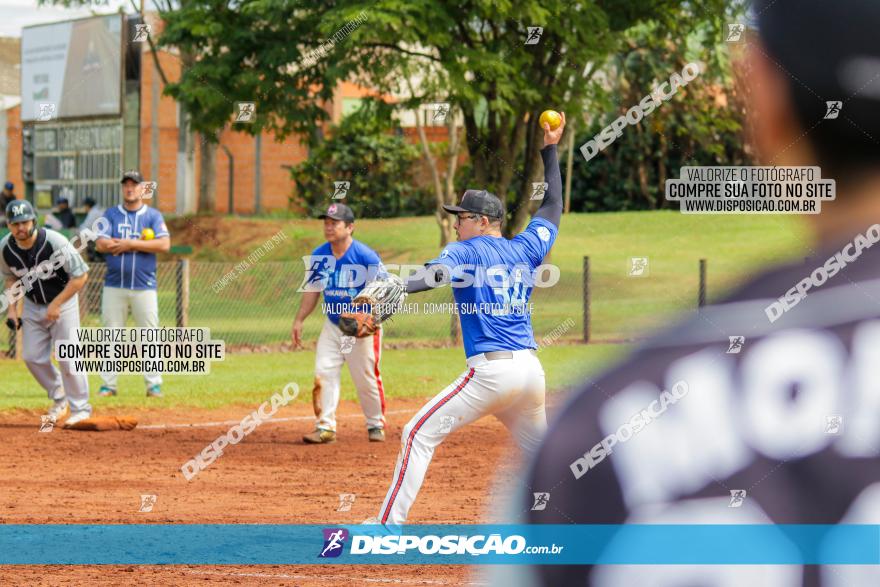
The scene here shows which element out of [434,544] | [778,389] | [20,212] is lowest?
[434,544]

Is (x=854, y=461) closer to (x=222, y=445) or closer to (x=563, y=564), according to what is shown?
(x=563, y=564)

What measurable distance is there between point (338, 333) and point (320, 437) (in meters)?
1.03

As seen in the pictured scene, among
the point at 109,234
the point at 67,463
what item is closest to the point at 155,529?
the point at 67,463

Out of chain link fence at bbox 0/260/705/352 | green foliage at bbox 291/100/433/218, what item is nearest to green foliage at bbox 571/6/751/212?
green foliage at bbox 291/100/433/218

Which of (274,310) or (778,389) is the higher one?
(778,389)

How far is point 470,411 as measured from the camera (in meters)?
7.37

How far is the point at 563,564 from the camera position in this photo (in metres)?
1.34

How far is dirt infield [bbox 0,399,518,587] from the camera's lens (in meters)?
6.97

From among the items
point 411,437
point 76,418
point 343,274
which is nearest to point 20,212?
point 76,418

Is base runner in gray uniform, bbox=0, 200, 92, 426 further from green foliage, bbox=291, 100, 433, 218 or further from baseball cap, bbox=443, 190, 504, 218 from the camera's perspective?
green foliage, bbox=291, 100, 433, 218

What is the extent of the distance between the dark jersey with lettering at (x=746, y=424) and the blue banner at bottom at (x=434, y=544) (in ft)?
0.05

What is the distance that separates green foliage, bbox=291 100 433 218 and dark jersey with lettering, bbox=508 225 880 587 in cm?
3609

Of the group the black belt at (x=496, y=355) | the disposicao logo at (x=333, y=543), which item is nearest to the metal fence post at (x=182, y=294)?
the black belt at (x=496, y=355)

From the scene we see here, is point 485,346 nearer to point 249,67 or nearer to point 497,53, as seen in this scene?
point 497,53
